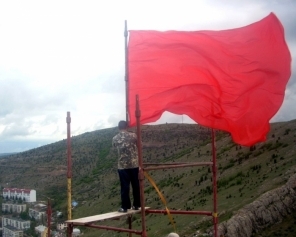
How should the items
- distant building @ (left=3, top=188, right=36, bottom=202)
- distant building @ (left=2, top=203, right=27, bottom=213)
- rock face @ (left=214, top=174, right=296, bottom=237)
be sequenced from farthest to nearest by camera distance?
distant building @ (left=3, top=188, right=36, bottom=202) < distant building @ (left=2, top=203, right=27, bottom=213) < rock face @ (left=214, top=174, right=296, bottom=237)

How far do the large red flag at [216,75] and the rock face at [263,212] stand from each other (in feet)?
65.0

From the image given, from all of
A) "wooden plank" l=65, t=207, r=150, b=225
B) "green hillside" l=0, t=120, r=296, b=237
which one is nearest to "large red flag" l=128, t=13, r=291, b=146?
"wooden plank" l=65, t=207, r=150, b=225

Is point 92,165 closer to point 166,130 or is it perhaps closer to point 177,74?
point 166,130

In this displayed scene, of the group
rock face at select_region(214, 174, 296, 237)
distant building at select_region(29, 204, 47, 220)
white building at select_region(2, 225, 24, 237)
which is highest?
rock face at select_region(214, 174, 296, 237)

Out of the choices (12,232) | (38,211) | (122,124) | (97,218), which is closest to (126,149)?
(122,124)

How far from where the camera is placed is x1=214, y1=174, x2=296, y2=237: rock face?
2866 centimetres

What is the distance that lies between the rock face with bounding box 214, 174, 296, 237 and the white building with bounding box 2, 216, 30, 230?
3743cm

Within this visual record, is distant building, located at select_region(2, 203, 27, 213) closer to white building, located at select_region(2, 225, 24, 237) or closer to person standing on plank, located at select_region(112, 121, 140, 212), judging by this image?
white building, located at select_region(2, 225, 24, 237)

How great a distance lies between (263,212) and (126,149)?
24270mm

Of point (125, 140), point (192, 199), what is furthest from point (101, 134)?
point (125, 140)

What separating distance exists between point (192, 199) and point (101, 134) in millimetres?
77513

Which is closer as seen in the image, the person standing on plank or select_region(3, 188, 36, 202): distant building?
the person standing on plank

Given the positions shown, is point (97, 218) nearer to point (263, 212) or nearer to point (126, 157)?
point (126, 157)

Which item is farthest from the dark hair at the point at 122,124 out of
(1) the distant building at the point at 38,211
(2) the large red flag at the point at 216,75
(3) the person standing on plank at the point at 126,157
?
(1) the distant building at the point at 38,211
